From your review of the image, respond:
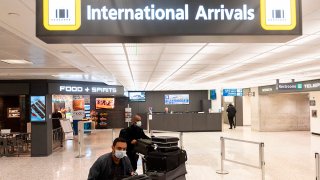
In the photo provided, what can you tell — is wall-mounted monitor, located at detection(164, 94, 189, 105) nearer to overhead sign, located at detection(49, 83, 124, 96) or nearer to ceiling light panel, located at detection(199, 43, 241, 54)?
overhead sign, located at detection(49, 83, 124, 96)

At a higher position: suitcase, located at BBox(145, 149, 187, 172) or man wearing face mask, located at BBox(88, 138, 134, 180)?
man wearing face mask, located at BBox(88, 138, 134, 180)

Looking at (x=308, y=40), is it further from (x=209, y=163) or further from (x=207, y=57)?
(x=209, y=163)

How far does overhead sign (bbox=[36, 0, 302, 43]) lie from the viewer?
2.11 metres

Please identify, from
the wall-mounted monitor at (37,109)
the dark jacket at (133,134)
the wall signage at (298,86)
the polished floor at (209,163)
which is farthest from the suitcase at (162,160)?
the wall signage at (298,86)

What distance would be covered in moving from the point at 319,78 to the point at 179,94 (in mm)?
12117

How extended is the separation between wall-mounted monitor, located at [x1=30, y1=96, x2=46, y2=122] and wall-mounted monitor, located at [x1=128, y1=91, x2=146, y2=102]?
1266 cm

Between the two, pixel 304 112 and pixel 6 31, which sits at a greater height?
pixel 6 31

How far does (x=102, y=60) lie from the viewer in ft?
22.7

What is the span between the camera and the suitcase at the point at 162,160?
447 cm

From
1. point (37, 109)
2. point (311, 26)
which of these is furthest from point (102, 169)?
point (37, 109)

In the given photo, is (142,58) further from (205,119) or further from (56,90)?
(205,119)

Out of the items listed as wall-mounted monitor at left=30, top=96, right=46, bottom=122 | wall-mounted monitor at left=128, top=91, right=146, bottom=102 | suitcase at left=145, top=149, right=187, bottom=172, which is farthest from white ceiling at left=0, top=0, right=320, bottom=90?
wall-mounted monitor at left=128, top=91, right=146, bottom=102

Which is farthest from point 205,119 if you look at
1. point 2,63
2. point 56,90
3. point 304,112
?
point 2,63

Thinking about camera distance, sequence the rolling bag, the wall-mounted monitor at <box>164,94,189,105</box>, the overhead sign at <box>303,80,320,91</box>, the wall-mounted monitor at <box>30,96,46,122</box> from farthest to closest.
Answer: the wall-mounted monitor at <box>164,94,189,105</box> → the overhead sign at <box>303,80,320,91</box> → the wall-mounted monitor at <box>30,96,46,122</box> → the rolling bag
